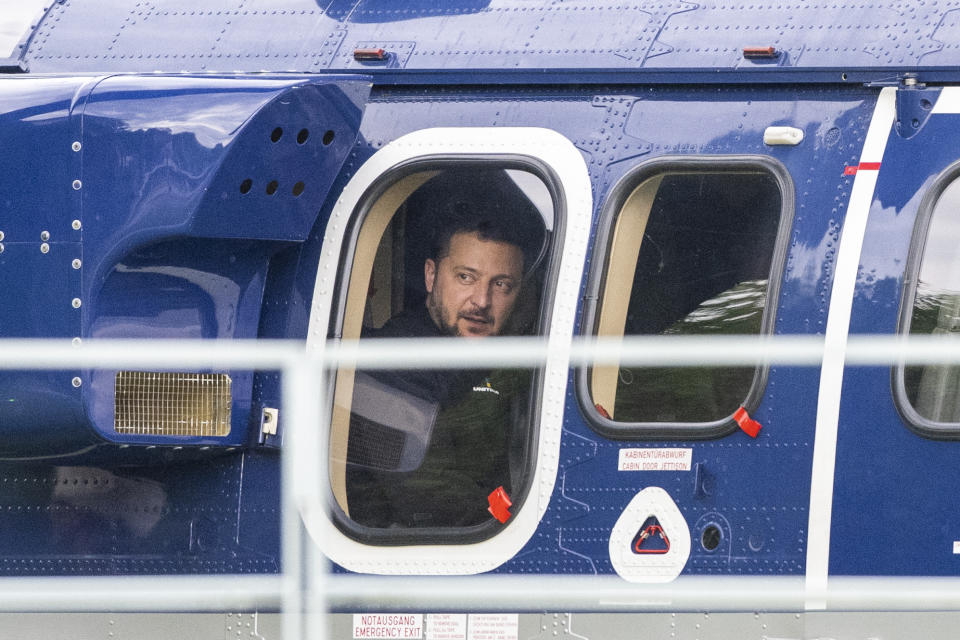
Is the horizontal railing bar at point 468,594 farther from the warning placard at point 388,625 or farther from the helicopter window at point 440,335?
the helicopter window at point 440,335

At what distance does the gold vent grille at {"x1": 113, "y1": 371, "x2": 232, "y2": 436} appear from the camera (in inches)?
179

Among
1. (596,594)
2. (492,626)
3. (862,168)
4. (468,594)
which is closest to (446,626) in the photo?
(492,626)

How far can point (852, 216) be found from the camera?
14.5 ft

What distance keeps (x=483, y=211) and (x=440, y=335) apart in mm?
482

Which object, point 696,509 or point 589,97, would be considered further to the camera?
point 589,97

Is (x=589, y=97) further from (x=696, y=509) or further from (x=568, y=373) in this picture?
(x=696, y=509)

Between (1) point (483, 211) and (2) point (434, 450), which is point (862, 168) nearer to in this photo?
(1) point (483, 211)

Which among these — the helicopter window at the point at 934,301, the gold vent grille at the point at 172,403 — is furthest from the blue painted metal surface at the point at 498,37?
the gold vent grille at the point at 172,403

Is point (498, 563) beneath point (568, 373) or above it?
beneath

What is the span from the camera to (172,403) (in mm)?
4621

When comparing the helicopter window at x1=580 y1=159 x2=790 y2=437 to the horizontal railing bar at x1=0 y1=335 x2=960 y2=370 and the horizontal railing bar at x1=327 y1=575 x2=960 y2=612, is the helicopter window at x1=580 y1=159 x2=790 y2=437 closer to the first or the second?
the horizontal railing bar at x1=0 y1=335 x2=960 y2=370

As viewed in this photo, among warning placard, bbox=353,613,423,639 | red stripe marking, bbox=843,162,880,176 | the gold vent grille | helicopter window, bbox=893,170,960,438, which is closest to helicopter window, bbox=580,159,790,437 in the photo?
red stripe marking, bbox=843,162,880,176

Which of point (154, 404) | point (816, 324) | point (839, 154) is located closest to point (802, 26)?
point (839, 154)

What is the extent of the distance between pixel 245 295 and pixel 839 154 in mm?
2159
